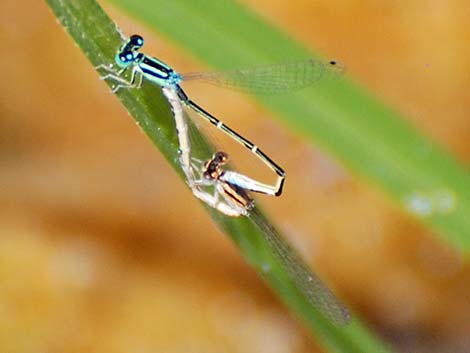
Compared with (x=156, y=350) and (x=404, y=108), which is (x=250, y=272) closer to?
(x=156, y=350)

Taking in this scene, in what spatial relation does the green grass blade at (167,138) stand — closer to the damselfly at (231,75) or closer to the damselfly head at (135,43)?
the damselfly at (231,75)

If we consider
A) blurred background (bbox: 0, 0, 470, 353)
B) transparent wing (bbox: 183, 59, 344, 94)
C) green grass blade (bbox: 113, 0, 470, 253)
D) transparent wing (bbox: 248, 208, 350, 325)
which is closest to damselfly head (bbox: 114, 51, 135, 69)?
green grass blade (bbox: 113, 0, 470, 253)

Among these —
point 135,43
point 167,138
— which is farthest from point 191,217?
point 167,138

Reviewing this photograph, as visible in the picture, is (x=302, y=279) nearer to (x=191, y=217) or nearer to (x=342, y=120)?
(x=342, y=120)

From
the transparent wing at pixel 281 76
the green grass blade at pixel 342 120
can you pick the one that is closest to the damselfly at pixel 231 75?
the transparent wing at pixel 281 76

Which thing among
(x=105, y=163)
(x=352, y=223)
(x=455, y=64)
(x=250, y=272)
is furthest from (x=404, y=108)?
(x=105, y=163)

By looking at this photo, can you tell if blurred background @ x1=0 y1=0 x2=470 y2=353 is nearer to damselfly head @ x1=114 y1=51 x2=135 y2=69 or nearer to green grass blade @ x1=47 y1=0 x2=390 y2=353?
damselfly head @ x1=114 y1=51 x2=135 y2=69
